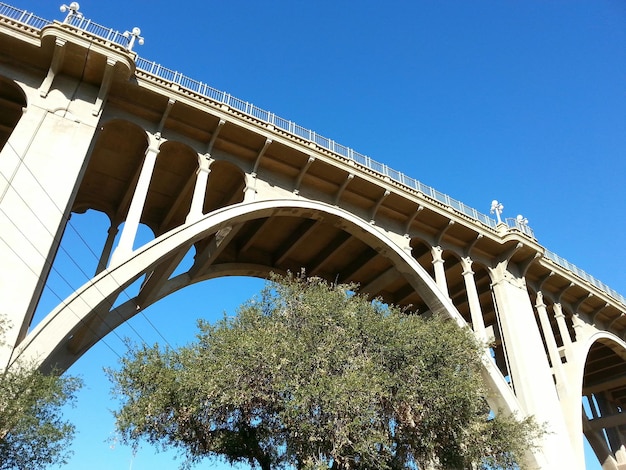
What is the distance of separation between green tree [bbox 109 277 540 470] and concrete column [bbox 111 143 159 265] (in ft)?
10.1

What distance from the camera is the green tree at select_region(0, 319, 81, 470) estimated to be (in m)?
10.5

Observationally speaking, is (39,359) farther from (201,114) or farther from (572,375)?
(572,375)

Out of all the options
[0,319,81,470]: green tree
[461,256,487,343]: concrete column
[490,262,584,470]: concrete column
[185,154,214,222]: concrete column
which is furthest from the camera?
[461,256,487,343]: concrete column

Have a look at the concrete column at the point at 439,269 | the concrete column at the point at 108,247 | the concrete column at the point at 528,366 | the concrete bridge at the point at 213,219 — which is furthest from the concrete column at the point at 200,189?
the concrete column at the point at 528,366

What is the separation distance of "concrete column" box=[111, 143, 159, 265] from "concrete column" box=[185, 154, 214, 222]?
1717 millimetres

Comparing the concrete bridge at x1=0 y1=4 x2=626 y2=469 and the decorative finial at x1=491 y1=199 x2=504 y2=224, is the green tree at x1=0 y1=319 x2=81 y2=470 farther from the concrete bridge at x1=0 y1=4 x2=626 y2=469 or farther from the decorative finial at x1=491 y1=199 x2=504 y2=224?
the decorative finial at x1=491 y1=199 x2=504 y2=224

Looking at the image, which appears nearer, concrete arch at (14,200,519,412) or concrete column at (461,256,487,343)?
concrete arch at (14,200,519,412)

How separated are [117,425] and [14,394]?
302 centimetres

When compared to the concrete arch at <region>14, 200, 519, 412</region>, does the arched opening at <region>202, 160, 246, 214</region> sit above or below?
above

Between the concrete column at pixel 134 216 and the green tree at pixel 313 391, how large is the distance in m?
3.08

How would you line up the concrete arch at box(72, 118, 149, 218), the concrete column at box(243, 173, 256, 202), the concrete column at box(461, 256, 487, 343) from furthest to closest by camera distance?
the concrete column at box(461, 256, 487, 343)
the concrete column at box(243, 173, 256, 202)
the concrete arch at box(72, 118, 149, 218)

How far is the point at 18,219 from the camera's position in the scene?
1377 centimetres

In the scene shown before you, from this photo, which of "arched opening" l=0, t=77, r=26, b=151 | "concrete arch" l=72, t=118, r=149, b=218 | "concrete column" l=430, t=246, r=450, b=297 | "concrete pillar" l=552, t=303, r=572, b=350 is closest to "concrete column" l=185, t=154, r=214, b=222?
"concrete arch" l=72, t=118, r=149, b=218

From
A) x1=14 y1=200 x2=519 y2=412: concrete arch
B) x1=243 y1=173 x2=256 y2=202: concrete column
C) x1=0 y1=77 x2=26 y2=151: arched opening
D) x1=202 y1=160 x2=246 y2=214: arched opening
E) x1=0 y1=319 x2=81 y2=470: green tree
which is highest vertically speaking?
x1=202 y1=160 x2=246 y2=214: arched opening
